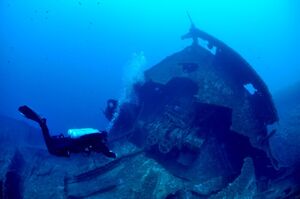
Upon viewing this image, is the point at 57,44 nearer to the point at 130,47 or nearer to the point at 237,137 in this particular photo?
the point at 130,47

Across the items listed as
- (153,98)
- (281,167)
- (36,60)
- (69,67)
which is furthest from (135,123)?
(36,60)

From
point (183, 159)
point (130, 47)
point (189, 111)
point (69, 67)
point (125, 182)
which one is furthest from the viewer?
point (130, 47)

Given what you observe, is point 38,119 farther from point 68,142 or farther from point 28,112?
point 68,142

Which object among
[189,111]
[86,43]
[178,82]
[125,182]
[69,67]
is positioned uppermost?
[86,43]

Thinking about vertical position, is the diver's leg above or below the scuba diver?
above

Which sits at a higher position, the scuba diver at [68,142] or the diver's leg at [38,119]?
the diver's leg at [38,119]

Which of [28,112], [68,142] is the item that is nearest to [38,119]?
Result: [28,112]

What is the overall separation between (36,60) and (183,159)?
17272 centimetres

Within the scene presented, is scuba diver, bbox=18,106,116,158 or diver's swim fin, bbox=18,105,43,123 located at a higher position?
diver's swim fin, bbox=18,105,43,123

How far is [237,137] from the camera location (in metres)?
8.80

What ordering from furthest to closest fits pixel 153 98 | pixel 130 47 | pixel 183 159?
pixel 130 47 < pixel 153 98 < pixel 183 159

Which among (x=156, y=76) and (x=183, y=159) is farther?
(x=156, y=76)

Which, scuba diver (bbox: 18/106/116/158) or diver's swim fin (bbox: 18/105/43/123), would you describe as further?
scuba diver (bbox: 18/106/116/158)

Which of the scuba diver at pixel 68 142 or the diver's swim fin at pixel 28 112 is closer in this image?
the diver's swim fin at pixel 28 112
